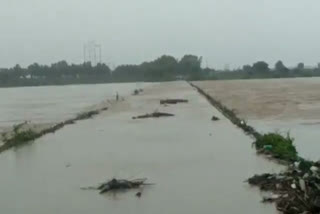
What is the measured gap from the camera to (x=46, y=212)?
750 centimetres

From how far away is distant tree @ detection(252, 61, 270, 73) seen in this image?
110 meters

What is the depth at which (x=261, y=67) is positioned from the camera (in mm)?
110125

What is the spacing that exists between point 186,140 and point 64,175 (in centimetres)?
504

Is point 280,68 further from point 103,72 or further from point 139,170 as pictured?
point 139,170

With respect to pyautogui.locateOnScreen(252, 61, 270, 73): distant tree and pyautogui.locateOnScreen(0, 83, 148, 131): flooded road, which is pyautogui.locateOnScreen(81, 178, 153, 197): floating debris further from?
pyautogui.locateOnScreen(252, 61, 270, 73): distant tree

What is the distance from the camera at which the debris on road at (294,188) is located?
639 cm

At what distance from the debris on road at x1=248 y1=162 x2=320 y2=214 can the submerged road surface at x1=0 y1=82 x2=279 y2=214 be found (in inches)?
8.5

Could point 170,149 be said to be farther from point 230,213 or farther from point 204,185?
point 230,213

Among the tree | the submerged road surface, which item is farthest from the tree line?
the submerged road surface

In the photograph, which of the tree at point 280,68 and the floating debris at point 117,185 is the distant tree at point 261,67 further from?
the floating debris at point 117,185

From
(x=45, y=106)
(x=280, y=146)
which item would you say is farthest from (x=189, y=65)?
(x=280, y=146)

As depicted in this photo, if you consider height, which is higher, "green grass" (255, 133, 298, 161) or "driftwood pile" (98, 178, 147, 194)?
"green grass" (255, 133, 298, 161)

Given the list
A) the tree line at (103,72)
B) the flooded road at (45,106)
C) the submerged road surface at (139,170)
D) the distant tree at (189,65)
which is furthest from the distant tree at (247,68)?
the submerged road surface at (139,170)

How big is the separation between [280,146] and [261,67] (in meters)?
101
